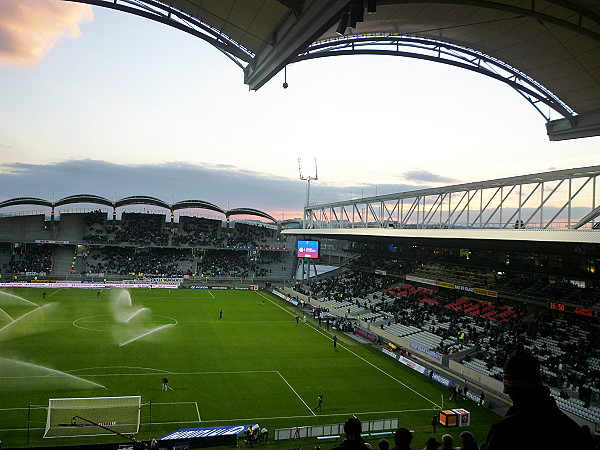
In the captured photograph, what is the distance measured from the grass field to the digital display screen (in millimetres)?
17984

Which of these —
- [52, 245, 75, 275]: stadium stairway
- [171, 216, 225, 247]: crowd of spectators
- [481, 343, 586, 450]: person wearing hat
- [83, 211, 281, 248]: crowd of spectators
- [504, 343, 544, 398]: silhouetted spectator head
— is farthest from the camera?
[171, 216, 225, 247]: crowd of spectators

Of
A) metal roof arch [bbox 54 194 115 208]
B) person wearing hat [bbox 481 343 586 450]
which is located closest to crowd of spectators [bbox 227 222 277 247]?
metal roof arch [bbox 54 194 115 208]

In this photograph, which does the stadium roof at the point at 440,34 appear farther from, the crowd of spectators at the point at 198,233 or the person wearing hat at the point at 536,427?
the crowd of spectators at the point at 198,233

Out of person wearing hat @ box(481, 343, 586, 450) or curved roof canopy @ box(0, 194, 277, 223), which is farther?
curved roof canopy @ box(0, 194, 277, 223)

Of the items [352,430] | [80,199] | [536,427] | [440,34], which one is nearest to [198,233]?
[80,199]

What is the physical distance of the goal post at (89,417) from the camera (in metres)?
19.7

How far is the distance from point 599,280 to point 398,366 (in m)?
15.9

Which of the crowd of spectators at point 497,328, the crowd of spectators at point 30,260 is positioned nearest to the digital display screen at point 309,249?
the crowd of spectators at point 497,328

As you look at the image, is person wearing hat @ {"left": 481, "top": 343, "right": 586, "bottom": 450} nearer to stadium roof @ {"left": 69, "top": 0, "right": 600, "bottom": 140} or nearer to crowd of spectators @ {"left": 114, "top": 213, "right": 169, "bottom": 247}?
stadium roof @ {"left": 69, "top": 0, "right": 600, "bottom": 140}

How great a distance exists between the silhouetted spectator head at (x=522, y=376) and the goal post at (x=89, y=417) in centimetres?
1995

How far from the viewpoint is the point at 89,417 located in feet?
66.8

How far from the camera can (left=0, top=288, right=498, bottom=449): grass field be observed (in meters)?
22.4

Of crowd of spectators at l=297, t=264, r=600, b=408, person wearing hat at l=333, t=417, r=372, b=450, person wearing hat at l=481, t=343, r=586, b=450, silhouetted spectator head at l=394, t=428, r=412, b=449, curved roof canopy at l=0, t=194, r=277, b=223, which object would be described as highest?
curved roof canopy at l=0, t=194, r=277, b=223

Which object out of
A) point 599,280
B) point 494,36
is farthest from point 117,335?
point 599,280
